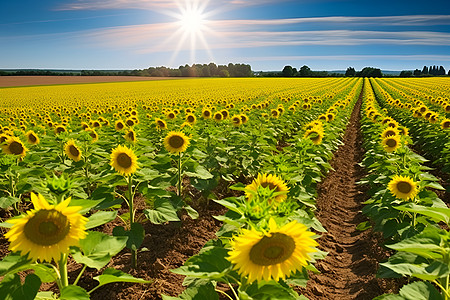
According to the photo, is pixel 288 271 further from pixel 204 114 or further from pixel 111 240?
pixel 204 114

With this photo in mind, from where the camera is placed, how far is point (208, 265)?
235 centimetres

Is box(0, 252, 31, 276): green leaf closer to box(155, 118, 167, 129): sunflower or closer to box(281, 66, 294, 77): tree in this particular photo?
box(155, 118, 167, 129): sunflower

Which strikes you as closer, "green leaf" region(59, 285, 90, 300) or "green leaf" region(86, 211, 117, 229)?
"green leaf" region(59, 285, 90, 300)

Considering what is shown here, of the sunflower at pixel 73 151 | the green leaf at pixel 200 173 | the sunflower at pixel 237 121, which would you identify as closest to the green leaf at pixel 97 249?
the green leaf at pixel 200 173

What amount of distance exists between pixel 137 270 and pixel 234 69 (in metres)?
114

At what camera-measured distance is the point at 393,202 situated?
4.79 m

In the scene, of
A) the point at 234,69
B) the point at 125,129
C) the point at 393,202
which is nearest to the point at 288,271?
the point at 393,202

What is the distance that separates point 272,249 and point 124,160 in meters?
2.86

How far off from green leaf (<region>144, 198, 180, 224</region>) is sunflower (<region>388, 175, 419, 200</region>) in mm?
2813

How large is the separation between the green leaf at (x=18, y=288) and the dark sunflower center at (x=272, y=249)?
1.27 meters

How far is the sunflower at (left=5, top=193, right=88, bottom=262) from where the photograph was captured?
6.75ft

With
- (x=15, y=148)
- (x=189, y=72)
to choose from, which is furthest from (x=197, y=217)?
(x=189, y=72)

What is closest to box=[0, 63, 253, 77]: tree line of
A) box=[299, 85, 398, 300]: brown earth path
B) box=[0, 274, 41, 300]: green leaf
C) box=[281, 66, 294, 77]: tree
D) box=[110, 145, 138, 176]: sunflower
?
box=[281, 66, 294, 77]: tree

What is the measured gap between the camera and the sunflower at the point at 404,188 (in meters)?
4.60
